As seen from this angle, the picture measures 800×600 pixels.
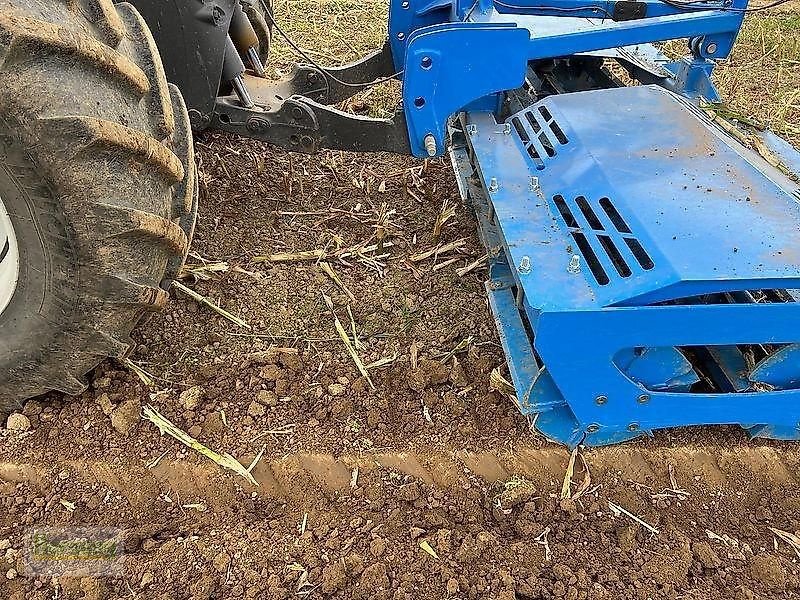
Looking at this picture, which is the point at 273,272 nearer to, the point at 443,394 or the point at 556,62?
the point at 443,394

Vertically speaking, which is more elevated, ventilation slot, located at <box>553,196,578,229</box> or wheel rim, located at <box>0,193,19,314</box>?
ventilation slot, located at <box>553,196,578,229</box>

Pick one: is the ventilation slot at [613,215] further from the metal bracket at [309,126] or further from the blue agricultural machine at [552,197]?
the metal bracket at [309,126]

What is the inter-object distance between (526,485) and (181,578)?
1.11 metres

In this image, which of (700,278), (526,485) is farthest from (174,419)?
(700,278)

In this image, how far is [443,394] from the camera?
2.60 m

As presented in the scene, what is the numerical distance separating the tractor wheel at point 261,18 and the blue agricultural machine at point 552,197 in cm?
16

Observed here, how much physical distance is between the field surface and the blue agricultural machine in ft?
0.58

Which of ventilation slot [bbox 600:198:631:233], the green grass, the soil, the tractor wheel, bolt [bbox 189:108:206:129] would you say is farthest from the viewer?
the green grass

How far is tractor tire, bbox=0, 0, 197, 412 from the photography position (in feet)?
5.94

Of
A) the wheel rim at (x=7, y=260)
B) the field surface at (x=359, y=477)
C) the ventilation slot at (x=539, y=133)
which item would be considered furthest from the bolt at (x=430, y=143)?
the wheel rim at (x=7, y=260)

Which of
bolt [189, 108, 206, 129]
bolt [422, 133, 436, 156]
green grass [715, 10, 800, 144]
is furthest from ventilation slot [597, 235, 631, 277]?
green grass [715, 10, 800, 144]

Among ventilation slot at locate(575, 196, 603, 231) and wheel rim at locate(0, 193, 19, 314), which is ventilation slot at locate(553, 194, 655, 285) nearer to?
ventilation slot at locate(575, 196, 603, 231)

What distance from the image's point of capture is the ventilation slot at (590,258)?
2.19m

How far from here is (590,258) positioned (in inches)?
91.0
